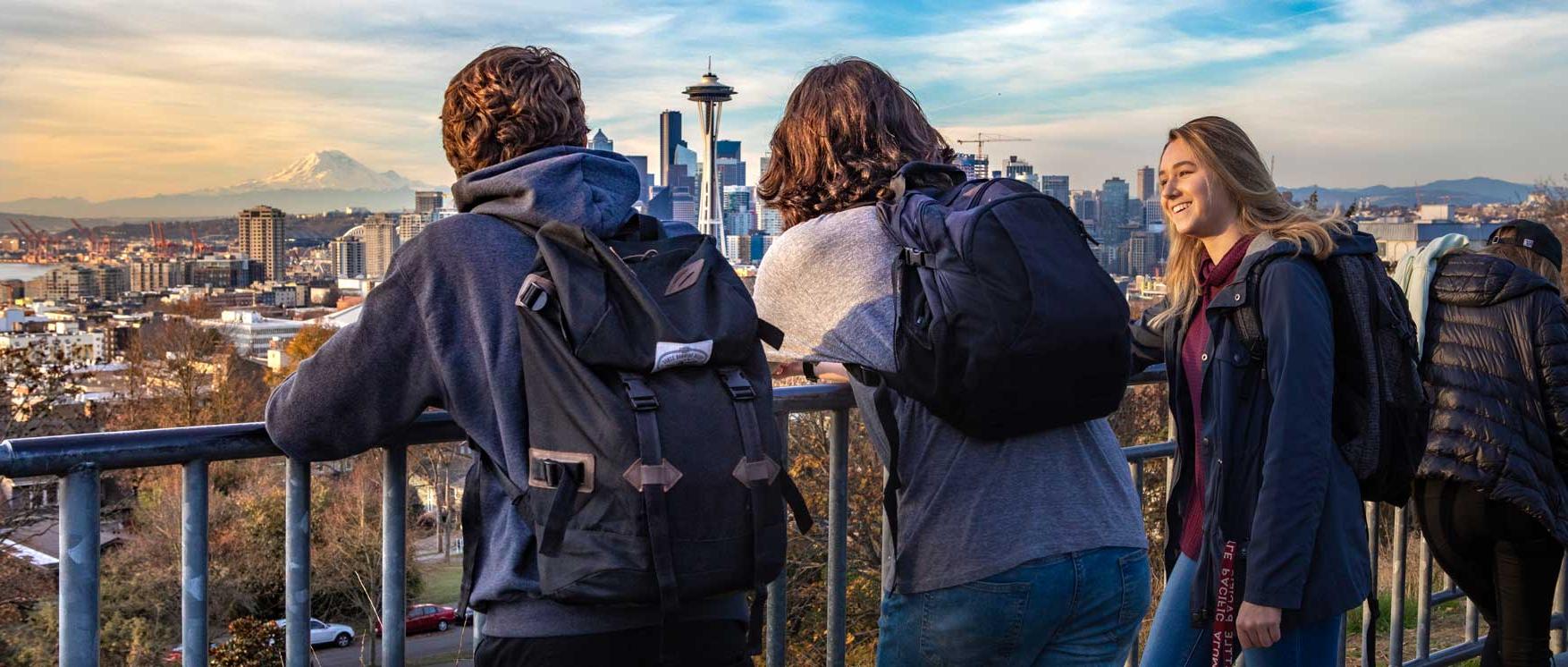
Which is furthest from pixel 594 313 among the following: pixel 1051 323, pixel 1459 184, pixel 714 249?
pixel 1459 184

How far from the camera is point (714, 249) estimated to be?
2.10 metres

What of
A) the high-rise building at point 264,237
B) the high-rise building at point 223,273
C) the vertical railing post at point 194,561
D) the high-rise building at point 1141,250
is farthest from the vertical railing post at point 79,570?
the high-rise building at point 264,237

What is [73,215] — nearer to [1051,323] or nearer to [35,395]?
[35,395]

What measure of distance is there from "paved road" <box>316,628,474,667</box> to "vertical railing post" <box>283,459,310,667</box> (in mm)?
196

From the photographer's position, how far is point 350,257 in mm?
142125

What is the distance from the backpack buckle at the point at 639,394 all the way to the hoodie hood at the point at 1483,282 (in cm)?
306

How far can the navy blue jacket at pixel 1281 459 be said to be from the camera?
2543 mm

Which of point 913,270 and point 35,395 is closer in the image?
point 913,270

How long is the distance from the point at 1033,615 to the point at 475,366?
3.29 ft

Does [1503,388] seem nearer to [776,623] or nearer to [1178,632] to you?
[1178,632]

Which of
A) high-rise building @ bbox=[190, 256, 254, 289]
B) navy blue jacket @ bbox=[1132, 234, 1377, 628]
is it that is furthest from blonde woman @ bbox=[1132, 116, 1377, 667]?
high-rise building @ bbox=[190, 256, 254, 289]

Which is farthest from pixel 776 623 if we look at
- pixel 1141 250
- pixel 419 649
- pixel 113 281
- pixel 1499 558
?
pixel 113 281

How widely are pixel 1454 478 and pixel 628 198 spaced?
293 cm

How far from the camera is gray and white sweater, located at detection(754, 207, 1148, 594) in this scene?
2.18 m
